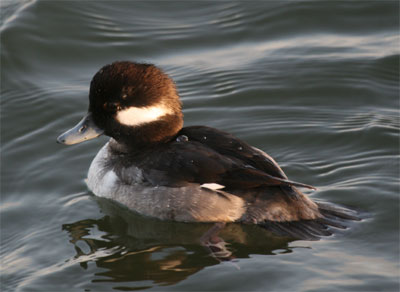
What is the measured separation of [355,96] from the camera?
9117 mm

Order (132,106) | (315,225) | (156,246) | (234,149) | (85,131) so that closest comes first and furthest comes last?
(315,225) → (156,246) → (234,149) → (132,106) → (85,131)

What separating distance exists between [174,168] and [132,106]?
768 mm

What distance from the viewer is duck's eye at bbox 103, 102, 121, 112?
22.6 feet

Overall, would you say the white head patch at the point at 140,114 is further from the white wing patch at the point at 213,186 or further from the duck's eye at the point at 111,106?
the white wing patch at the point at 213,186

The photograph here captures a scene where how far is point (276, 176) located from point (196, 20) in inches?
204

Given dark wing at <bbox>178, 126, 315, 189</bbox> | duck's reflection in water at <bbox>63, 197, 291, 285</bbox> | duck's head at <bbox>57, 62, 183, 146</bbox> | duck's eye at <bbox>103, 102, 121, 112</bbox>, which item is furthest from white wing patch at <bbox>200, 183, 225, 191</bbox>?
duck's eye at <bbox>103, 102, 121, 112</bbox>

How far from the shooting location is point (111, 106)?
6906mm

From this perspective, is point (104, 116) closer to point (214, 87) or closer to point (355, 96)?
point (214, 87)

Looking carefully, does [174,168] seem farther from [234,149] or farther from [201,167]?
[234,149]

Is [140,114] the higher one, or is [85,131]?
[140,114]

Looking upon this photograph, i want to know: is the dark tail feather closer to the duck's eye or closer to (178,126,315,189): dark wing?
(178,126,315,189): dark wing

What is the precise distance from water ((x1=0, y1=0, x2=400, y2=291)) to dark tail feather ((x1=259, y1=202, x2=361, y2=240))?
9 cm

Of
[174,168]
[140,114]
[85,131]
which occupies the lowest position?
[174,168]

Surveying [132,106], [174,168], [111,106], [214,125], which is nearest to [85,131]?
[111,106]
